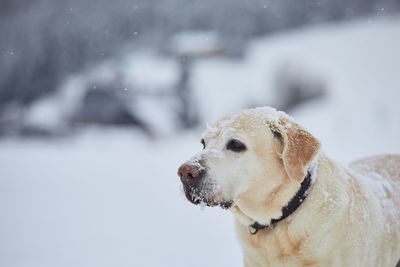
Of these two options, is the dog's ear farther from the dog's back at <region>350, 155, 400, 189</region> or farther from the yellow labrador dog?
the dog's back at <region>350, 155, 400, 189</region>

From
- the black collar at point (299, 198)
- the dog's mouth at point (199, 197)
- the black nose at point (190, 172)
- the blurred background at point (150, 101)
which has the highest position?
the blurred background at point (150, 101)

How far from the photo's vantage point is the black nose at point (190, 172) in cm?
293

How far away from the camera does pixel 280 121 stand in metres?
3.24

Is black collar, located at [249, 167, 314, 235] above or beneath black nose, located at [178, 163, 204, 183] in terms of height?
beneath

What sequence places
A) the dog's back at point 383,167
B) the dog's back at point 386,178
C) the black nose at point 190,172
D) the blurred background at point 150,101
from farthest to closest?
the blurred background at point 150,101 → the dog's back at point 383,167 → the dog's back at point 386,178 → the black nose at point 190,172

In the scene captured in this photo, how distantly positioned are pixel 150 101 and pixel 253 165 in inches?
945

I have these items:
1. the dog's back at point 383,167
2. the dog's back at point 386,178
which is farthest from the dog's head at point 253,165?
the dog's back at point 383,167

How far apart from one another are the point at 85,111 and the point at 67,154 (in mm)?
9200

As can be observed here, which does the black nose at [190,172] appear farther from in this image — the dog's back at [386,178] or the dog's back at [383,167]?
the dog's back at [383,167]

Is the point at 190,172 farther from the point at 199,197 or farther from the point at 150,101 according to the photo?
the point at 150,101

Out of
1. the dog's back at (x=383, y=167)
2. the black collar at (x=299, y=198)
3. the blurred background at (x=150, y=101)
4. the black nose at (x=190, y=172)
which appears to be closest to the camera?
the black nose at (x=190, y=172)

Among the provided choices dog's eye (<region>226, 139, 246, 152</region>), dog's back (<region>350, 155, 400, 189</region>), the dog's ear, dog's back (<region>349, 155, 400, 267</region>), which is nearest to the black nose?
dog's eye (<region>226, 139, 246, 152</region>)

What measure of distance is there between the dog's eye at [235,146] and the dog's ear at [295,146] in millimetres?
237

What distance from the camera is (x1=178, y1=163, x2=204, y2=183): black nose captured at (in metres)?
2.93
